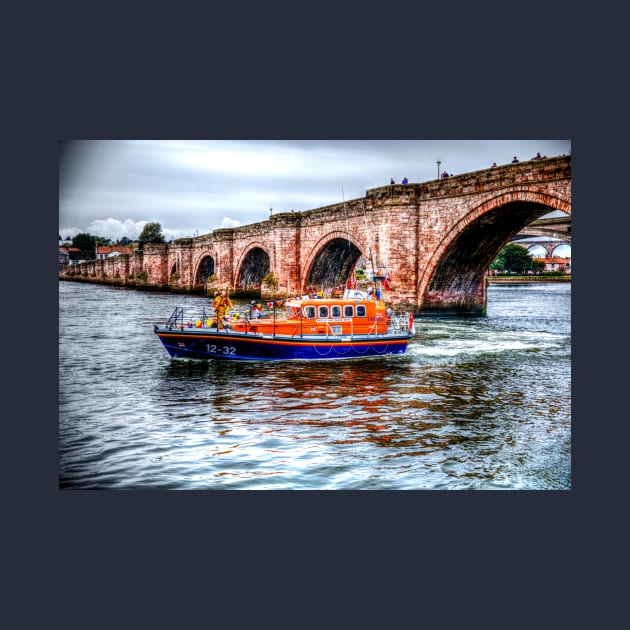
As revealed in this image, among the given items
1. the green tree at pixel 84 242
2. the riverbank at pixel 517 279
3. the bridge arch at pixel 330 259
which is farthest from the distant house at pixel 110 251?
the bridge arch at pixel 330 259

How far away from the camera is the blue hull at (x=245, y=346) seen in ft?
41.1

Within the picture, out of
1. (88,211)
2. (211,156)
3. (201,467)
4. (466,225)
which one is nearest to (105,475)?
(201,467)

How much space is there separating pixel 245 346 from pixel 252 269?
609 centimetres

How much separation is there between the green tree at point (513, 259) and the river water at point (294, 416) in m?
4.70

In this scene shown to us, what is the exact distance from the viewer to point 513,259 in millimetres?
18703

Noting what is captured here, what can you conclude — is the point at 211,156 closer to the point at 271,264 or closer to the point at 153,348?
the point at 153,348

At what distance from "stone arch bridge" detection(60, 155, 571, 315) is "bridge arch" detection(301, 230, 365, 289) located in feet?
0.12

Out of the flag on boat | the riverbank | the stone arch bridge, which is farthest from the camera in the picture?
the flag on boat

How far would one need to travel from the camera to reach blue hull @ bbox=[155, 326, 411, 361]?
41.1 feet

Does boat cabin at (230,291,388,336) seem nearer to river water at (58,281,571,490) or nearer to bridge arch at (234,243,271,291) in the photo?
river water at (58,281,571,490)

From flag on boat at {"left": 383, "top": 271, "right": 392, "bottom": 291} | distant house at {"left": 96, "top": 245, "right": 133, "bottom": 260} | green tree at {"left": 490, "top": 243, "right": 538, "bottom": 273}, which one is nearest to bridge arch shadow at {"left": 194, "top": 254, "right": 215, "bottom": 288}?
distant house at {"left": 96, "top": 245, "right": 133, "bottom": 260}

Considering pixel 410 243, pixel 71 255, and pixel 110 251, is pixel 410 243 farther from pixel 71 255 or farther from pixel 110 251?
pixel 71 255

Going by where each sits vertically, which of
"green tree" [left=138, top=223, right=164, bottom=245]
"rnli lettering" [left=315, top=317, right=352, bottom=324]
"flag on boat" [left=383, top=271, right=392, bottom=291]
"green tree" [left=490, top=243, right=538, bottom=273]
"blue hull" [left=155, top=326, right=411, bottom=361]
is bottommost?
"blue hull" [left=155, top=326, right=411, bottom=361]

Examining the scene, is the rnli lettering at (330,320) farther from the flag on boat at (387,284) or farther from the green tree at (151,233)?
the green tree at (151,233)
